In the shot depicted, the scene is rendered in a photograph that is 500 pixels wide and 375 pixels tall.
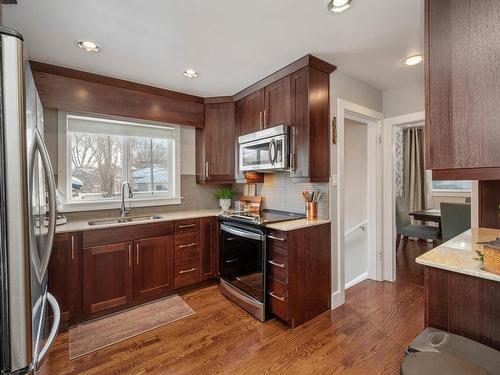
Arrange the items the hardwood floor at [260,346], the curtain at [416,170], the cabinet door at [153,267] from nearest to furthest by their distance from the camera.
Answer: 1. the hardwood floor at [260,346]
2. the cabinet door at [153,267]
3. the curtain at [416,170]

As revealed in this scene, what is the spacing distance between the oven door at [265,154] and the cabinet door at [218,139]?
349 millimetres

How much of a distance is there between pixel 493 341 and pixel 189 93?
132 inches

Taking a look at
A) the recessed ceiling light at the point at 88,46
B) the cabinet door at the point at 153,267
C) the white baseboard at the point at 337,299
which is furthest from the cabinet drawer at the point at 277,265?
the recessed ceiling light at the point at 88,46

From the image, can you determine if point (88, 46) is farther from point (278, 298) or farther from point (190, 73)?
point (278, 298)

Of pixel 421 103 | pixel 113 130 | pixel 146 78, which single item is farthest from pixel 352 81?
pixel 113 130

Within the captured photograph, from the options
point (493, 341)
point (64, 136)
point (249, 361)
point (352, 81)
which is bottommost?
point (249, 361)

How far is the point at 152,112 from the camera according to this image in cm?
291

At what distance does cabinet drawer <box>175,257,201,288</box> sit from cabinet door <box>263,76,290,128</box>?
5.89ft

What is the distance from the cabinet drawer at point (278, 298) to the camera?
213 cm

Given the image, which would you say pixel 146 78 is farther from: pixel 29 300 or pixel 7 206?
pixel 29 300

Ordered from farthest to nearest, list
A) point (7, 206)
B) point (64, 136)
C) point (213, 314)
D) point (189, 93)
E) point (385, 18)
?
point (189, 93) < point (64, 136) < point (213, 314) < point (385, 18) < point (7, 206)

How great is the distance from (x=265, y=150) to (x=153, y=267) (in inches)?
68.4

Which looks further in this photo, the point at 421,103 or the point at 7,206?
the point at 421,103

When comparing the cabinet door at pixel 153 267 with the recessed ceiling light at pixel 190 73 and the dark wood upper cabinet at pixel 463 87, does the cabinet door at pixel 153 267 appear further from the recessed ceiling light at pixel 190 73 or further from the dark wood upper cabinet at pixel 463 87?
the dark wood upper cabinet at pixel 463 87
